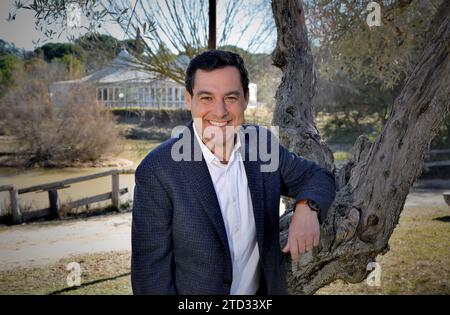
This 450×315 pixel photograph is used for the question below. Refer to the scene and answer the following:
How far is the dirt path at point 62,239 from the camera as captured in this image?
6.27 metres

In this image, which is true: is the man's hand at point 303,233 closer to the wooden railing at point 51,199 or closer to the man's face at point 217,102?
the man's face at point 217,102

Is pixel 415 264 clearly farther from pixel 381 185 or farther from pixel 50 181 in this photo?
pixel 50 181

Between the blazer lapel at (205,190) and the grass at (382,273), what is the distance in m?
3.74

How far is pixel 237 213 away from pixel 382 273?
4201 millimetres

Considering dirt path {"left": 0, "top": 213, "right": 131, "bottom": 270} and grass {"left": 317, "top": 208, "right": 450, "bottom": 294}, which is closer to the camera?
grass {"left": 317, "top": 208, "right": 450, "bottom": 294}

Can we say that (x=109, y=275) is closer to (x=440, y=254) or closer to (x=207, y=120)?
(x=440, y=254)

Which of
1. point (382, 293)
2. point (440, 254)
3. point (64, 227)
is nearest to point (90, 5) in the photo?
point (382, 293)

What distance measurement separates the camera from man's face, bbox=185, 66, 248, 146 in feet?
5.53

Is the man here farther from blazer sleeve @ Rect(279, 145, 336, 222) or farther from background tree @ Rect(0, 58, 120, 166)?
background tree @ Rect(0, 58, 120, 166)

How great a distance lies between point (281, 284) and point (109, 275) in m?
4.29

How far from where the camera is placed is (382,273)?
5.26 m

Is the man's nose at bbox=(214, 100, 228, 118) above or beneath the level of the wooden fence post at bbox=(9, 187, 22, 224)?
above

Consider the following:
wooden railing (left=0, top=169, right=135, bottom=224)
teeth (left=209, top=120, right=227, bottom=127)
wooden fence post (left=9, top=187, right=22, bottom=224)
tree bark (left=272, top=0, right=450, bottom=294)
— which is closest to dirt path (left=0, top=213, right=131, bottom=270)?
wooden fence post (left=9, top=187, right=22, bottom=224)

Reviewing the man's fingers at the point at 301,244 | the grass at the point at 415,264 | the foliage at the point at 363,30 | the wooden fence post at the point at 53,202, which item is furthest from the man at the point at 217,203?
the wooden fence post at the point at 53,202
